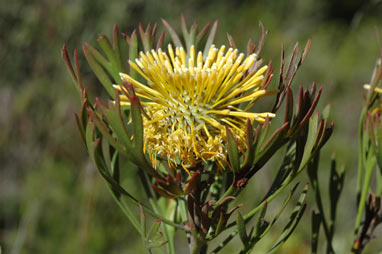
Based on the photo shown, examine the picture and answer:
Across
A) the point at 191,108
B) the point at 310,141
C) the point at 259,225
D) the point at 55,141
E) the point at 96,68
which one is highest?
the point at 55,141

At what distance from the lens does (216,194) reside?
1.00 metres

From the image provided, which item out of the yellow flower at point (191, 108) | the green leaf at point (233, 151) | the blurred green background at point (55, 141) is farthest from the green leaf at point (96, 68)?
the blurred green background at point (55, 141)

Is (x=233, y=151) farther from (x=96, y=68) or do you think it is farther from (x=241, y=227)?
(x=96, y=68)

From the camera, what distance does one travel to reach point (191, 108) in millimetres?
836

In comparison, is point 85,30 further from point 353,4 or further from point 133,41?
point 353,4

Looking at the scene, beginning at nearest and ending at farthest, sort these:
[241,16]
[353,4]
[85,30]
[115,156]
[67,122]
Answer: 1. [115,156]
2. [85,30]
3. [67,122]
4. [241,16]
5. [353,4]

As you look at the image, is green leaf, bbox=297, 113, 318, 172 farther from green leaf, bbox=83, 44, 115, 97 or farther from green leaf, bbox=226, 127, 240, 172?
green leaf, bbox=83, 44, 115, 97

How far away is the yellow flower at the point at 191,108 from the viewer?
80cm

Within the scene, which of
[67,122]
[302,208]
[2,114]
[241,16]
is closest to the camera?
[302,208]

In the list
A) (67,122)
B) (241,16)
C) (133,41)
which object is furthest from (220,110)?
(241,16)

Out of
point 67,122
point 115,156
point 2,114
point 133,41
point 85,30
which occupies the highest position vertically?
point 85,30

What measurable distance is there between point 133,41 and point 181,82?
0.53 feet

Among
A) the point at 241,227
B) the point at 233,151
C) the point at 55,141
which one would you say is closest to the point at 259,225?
the point at 241,227

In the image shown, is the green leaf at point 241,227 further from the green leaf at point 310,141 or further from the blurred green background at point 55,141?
the blurred green background at point 55,141
